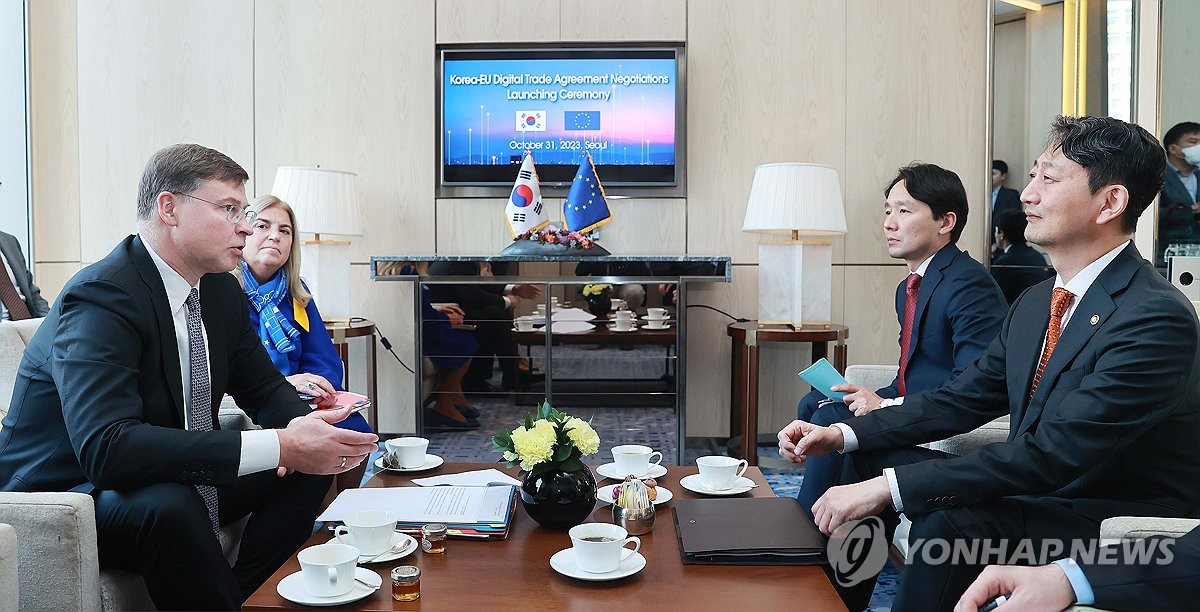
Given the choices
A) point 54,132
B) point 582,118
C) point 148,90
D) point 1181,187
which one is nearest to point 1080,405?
point 1181,187

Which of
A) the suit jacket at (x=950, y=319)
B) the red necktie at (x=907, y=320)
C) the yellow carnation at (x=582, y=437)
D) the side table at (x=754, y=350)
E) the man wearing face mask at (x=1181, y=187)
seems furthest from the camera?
the side table at (x=754, y=350)

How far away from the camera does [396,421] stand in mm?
4734

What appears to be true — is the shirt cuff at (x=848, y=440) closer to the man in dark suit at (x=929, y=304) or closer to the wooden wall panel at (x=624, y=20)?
the man in dark suit at (x=929, y=304)

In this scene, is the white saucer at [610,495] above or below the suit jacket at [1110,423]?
below

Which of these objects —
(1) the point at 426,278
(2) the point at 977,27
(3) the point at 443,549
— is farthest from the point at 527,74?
(3) the point at 443,549

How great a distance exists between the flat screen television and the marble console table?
70cm

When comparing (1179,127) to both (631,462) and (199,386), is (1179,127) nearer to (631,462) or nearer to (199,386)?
(631,462)

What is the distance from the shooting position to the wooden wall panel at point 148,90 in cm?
468

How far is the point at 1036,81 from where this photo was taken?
4.29 metres

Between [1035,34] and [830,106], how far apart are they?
3.33ft

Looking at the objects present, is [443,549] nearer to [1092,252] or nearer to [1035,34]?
[1092,252]

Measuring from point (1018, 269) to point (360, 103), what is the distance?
11.3 ft

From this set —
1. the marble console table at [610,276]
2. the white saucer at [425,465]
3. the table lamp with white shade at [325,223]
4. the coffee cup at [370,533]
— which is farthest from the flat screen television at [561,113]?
the coffee cup at [370,533]

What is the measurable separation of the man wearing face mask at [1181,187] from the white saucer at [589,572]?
2847mm
